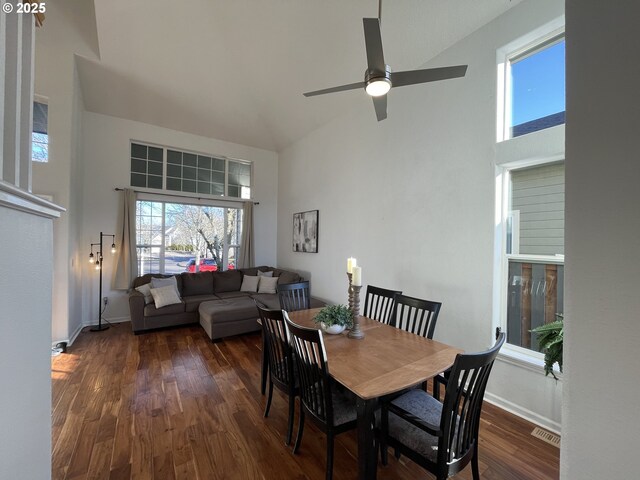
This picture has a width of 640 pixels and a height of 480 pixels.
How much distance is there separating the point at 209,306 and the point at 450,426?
3.65 metres

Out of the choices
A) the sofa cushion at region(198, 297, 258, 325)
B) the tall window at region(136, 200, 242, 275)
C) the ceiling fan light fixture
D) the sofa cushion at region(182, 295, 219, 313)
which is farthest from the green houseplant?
the tall window at region(136, 200, 242, 275)

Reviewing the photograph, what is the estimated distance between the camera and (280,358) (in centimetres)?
206

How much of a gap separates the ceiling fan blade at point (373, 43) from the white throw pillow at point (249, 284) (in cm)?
439

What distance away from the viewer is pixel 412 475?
5.52 feet

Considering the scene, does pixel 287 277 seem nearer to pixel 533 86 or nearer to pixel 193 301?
pixel 193 301

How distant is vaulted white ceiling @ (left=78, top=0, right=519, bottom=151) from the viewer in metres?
2.74

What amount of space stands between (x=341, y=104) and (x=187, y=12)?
2222mm

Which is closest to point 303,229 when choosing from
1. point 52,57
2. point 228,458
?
point 228,458

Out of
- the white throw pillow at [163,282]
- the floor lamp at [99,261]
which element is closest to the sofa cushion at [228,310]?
the white throw pillow at [163,282]

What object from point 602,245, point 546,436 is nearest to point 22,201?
point 602,245

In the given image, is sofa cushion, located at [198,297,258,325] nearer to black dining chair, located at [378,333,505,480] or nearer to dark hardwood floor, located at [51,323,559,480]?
dark hardwood floor, located at [51,323,559,480]

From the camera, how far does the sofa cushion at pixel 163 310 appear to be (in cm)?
406

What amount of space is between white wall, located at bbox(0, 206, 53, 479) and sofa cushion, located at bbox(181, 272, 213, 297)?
4069mm

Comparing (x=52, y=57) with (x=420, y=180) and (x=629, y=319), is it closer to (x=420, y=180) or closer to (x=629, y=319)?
(x=420, y=180)
